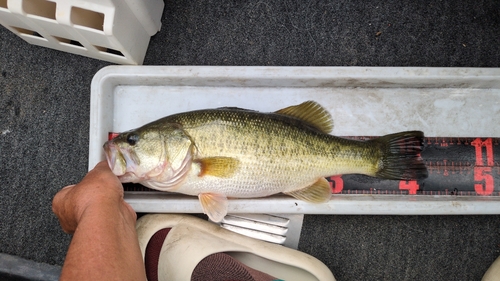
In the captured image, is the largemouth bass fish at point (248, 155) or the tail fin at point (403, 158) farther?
the tail fin at point (403, 158)

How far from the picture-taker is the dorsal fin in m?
1.54

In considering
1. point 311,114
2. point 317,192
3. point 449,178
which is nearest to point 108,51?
point 311,114

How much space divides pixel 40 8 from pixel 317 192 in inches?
52.5

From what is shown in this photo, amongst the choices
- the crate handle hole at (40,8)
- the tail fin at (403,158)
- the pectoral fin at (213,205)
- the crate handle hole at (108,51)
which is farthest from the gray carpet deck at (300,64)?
the pectoral fin at (213,205)

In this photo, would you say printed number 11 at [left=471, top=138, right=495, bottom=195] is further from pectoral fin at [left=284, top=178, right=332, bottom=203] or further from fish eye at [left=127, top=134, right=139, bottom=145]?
fish eye at [left=127, top=134, right=139, bottom=145]

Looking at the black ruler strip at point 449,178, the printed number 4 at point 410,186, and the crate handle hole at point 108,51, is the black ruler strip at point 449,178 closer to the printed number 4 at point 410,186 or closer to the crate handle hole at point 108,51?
the printed number 4 at point 410,186

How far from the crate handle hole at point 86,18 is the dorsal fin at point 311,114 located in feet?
2.86

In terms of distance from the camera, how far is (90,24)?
168 centimetres

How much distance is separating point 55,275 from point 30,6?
1201 mm

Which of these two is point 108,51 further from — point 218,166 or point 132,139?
point 218,166

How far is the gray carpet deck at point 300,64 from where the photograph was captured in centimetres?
189

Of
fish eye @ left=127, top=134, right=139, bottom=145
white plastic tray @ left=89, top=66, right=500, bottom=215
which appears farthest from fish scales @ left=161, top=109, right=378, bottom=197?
white plastic tray @ left=89, top=66, right=500, bottom=215

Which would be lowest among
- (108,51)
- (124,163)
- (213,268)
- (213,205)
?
(213,268)

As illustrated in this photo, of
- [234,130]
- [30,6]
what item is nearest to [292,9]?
[234,130]
